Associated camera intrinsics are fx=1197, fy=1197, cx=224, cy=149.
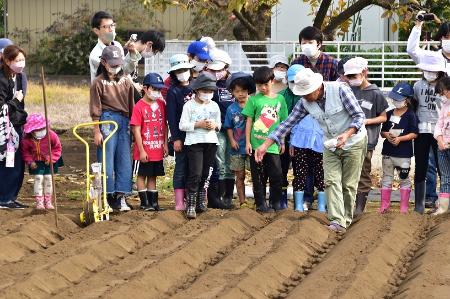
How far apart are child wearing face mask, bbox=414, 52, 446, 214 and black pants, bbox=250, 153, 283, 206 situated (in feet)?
4.47

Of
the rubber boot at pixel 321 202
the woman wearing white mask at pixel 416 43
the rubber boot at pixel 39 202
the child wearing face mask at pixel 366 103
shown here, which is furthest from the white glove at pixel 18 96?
the woman wearing white mask at pixel 416 43

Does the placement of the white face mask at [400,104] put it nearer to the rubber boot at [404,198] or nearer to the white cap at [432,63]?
the white cap at [432,63]

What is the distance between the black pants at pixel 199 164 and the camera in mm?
11367

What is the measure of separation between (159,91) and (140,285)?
385cm

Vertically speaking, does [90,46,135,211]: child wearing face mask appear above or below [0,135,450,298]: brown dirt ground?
above

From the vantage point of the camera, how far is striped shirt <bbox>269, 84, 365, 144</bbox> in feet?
33.9

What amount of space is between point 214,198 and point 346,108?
2.22 m

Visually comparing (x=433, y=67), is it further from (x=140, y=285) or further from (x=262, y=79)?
(x=140, y=285)

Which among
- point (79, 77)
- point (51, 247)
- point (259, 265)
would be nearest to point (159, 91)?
point (51, 247)

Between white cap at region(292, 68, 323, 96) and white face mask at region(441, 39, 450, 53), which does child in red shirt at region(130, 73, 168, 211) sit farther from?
white face mask at region(441, 39, 450, 53)

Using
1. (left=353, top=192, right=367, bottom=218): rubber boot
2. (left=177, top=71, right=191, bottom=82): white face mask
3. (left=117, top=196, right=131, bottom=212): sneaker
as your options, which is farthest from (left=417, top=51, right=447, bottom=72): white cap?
(left=117, top=196, right=131, bottom=212): sneaker

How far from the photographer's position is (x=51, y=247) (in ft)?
31.8

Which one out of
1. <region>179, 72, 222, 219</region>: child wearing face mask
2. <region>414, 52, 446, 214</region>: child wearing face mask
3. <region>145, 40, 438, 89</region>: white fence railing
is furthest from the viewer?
<region>145, 40, 438, 89</region>: white fence railing

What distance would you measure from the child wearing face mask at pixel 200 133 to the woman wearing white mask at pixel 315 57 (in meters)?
1.02
